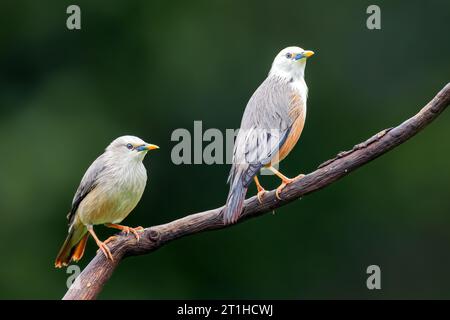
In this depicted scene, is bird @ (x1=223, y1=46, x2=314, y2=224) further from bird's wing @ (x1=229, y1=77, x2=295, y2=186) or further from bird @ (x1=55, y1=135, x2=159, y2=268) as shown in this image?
bird @ (x1=55, y1=135, x2=159, y2=268)

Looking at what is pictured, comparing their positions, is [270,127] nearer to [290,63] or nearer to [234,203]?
[290,63]

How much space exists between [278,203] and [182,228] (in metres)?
0.58

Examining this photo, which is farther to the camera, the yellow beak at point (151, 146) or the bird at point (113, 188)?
the bird at point (113, 188)

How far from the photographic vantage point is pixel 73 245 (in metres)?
6.23

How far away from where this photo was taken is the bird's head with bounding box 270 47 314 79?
5.67 m

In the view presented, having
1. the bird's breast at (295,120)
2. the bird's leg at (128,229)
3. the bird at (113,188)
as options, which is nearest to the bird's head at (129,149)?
the bird at (113,188)

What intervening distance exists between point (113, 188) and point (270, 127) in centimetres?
102

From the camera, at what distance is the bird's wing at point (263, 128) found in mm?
5363

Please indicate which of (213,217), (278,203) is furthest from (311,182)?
(213,217)

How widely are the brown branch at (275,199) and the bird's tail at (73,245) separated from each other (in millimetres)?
520

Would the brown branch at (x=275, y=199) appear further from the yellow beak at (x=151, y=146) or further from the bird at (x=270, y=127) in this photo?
the yellow beak at (x=151, y=146)

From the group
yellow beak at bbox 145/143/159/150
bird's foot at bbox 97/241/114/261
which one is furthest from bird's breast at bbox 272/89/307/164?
bird's foot at bbox 97/241/114/261

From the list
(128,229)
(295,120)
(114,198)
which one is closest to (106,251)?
(128,229)

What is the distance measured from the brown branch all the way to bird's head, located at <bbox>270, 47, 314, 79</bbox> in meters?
0.64
